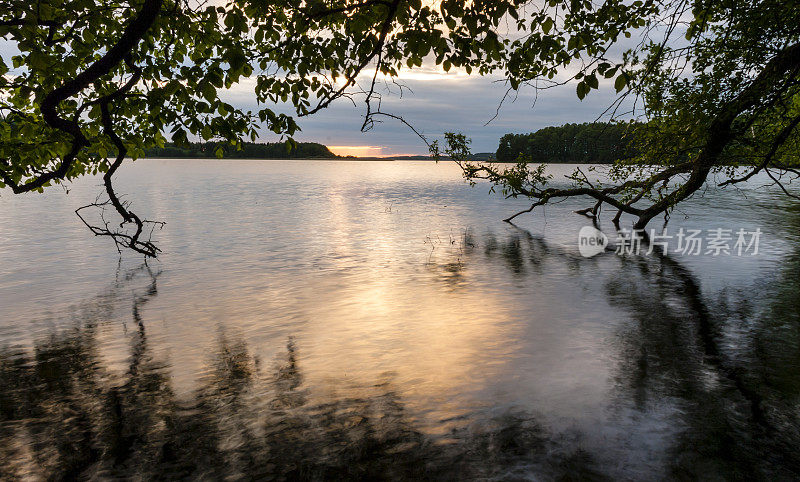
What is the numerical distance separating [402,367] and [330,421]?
3632 mm

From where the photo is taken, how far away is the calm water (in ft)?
31.0

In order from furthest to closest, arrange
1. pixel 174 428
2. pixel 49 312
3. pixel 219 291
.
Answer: pixel 219 291, pixel 49 312, pixel 174 428

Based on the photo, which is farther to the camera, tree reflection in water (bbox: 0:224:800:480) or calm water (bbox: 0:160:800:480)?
calm water (bbox: 0:160:800:480)

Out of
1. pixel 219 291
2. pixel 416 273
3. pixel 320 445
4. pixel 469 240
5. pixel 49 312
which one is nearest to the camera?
pixel 320 445

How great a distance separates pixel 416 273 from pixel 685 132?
1433cm

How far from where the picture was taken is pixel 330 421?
Result: 10.8m

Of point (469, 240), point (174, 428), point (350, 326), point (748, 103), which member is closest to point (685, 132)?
point (748, 103)

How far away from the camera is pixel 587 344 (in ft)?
51.0

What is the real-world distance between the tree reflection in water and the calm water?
0.17 ft

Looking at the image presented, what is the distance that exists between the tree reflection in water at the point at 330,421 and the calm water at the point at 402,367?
2.0 inches

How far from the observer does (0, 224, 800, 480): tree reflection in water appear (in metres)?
9.13

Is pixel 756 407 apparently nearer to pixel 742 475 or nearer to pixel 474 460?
pixel 742 475

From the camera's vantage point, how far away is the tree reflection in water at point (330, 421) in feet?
30.0

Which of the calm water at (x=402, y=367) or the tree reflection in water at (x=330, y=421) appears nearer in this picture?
the tree reflection in water at (x=330, y=421)
